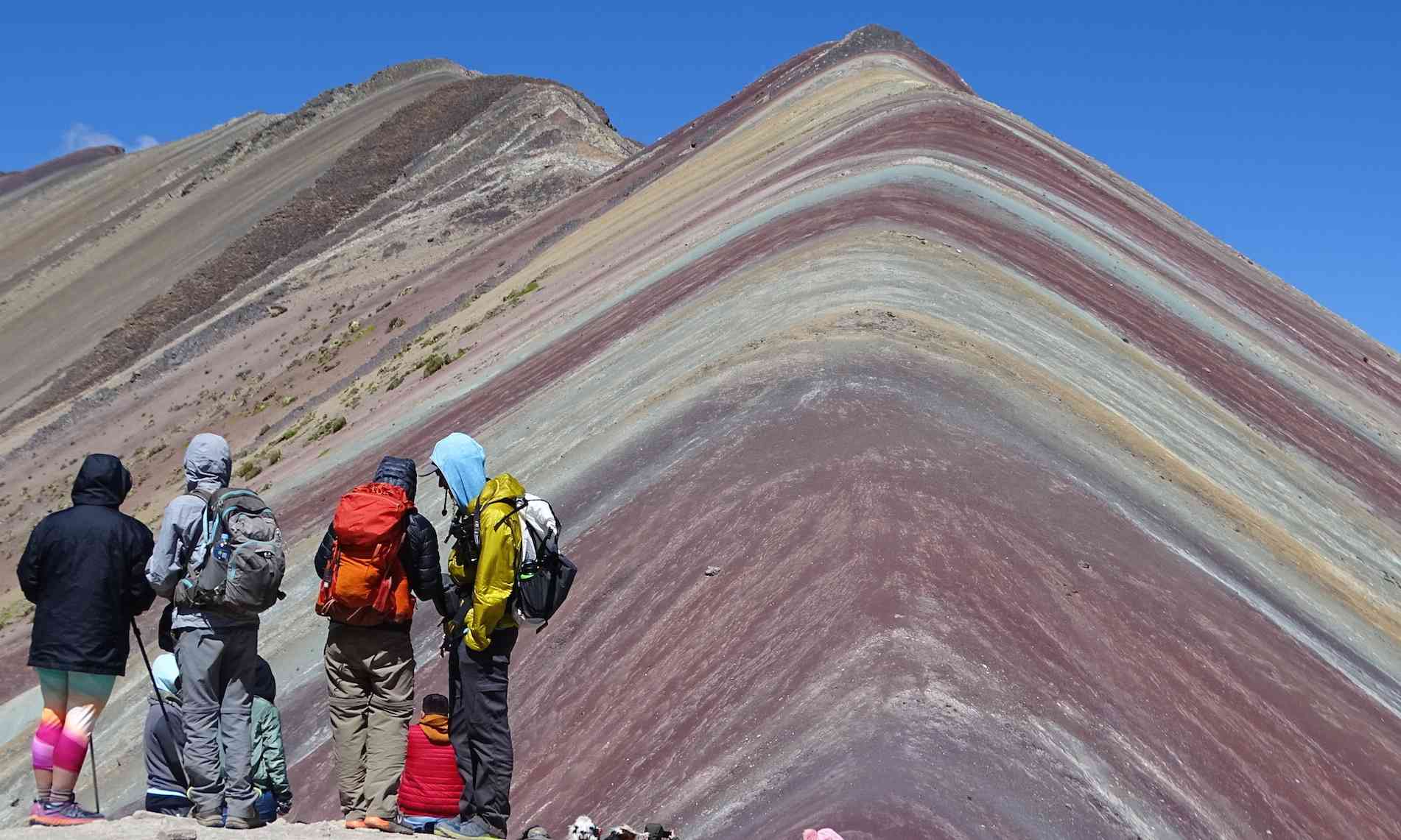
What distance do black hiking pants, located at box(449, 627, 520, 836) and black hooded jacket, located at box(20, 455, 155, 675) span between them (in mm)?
1526

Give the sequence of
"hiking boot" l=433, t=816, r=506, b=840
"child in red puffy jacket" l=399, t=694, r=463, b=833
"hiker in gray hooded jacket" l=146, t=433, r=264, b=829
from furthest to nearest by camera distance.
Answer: "child in red puffy jacket" l=399, t=694, r=463, b=833 < "hiker in gray hooded jacket" l=146, t=433, r=264, b=829 < "hiking boot" l=433, t=816, r=506, b=840

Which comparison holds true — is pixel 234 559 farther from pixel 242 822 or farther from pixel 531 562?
pixel 531 562

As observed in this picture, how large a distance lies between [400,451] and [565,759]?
1300cm

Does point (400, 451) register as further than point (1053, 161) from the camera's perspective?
No

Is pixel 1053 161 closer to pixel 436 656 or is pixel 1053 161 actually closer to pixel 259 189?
pixel 436 656

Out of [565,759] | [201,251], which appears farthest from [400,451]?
[201,251]

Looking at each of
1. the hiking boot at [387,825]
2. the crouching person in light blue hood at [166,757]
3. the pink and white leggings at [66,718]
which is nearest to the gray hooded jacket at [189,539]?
the crouching person in light blue hood at [166,757]

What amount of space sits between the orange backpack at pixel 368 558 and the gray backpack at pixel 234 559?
11.0 inches

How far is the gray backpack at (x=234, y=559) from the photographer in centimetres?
731

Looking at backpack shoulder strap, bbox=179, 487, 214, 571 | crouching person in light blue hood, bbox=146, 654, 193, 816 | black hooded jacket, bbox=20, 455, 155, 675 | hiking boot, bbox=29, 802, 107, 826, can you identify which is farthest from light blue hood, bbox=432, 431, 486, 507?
hiking boot, bbox=29, 802, 107, 826

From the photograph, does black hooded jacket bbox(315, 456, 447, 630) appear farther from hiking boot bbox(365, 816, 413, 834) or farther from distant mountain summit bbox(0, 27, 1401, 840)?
distant mountain summit bbox(0, 27, 1401, 840)

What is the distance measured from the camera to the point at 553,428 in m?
17.6

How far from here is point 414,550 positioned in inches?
294

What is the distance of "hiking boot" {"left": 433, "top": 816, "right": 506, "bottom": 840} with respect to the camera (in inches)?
289
